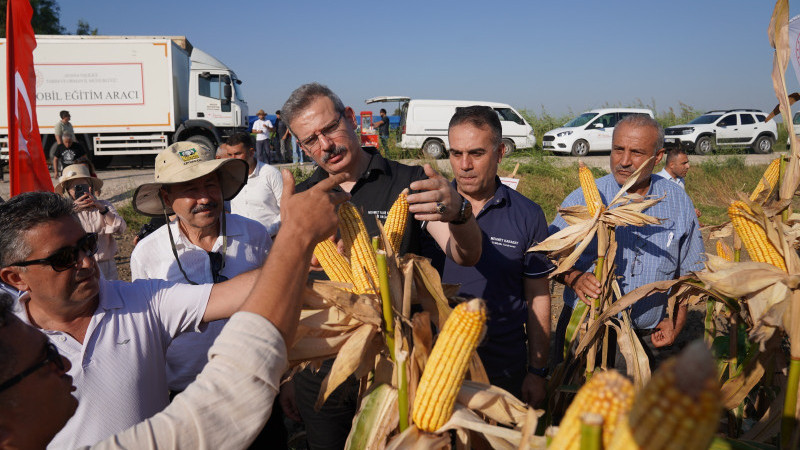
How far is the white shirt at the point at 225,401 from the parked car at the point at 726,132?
20825mm

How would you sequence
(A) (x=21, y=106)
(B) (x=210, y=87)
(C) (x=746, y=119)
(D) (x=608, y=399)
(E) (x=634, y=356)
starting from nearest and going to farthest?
(D) (x=608, y=399), (E) (x=634, y=356), (A) (x=21, y=106), (B) (x=210, y=87), (C) (x=746, y=119)

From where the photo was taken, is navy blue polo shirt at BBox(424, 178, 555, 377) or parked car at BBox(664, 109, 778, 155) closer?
navy blue polo shirt at BBox(424, 178, 555, 377)

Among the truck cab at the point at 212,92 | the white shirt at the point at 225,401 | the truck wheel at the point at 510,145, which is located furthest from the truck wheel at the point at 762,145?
the white shirt at the point at 225,401

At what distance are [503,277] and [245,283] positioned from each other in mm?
1367

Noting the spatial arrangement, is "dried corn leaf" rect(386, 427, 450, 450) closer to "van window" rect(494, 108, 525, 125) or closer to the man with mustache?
the man with mustache

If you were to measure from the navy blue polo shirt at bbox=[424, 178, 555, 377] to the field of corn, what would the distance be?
0.58m

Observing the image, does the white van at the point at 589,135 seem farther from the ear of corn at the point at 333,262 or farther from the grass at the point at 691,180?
the ear of corn at the point at 333,262

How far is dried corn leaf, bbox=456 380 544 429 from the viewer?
53.6 inches

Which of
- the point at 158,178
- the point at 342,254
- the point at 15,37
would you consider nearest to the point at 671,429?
the point at 342,254

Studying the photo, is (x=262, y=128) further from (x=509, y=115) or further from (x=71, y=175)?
(x=71, y=175)

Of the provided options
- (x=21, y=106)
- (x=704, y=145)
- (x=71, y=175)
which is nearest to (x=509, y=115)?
(x=704, y=145)

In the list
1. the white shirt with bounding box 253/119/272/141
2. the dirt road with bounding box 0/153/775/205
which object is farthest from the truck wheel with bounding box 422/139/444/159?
the white shirt with bounding box 253/119/272/141

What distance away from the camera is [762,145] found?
62.8ft

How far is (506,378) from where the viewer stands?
8.66 ft
